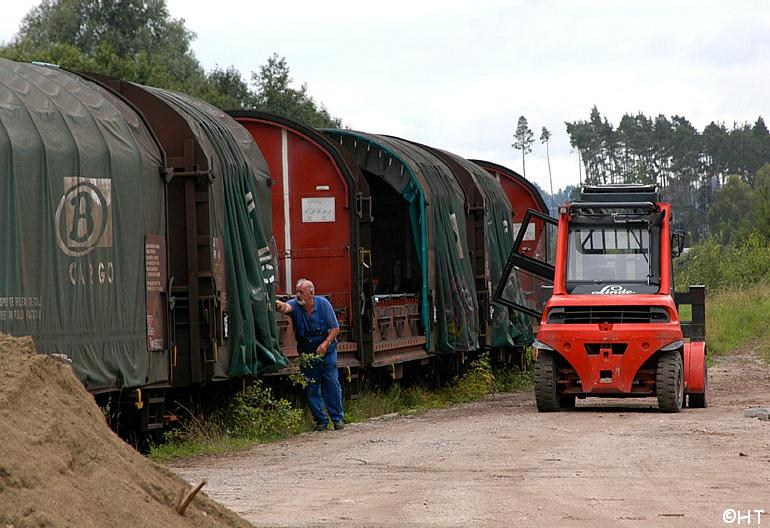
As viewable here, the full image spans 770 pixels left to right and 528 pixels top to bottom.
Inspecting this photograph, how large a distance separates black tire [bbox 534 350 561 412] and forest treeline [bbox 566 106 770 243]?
80.9 meters

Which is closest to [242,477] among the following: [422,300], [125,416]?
[125,416]

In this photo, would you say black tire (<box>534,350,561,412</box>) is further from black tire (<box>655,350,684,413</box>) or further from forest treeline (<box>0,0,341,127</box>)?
forest treeline (<box>0,0,341,127</box>)

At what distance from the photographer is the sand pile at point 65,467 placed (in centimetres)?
603

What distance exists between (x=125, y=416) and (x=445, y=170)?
9.85 m

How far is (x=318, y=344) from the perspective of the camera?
15.8m

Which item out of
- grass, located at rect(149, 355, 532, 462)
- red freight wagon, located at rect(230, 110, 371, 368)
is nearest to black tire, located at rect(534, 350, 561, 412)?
grass, located at rect(149, 355, 532, 462)

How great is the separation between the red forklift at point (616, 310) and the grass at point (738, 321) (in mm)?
12676

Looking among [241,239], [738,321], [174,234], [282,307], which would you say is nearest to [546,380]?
[282,307]

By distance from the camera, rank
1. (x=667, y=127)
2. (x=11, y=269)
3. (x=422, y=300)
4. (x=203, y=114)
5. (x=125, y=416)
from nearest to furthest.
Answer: (x=11, y=269)
(x=125, y=416)
(x=203, y=114)
(x=422, y=300)
(x=667, y=127)

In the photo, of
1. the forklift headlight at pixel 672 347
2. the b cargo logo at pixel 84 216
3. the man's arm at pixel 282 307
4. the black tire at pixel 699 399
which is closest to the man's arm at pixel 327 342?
the man's arm at pixel 282 307

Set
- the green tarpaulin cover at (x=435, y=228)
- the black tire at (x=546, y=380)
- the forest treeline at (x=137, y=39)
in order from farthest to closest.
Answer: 1. the forest treeline at (x=137, y=39)
2. the green tarpaulin cover at (x=435, y=228)
3. the black tire at (x=546, y=380)

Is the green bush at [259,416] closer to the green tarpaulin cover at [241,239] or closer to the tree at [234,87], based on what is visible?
the green tarpaulin cover at [241,239]

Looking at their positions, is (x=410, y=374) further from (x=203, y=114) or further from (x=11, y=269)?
(x=11, y=269)

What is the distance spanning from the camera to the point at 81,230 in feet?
39.1
